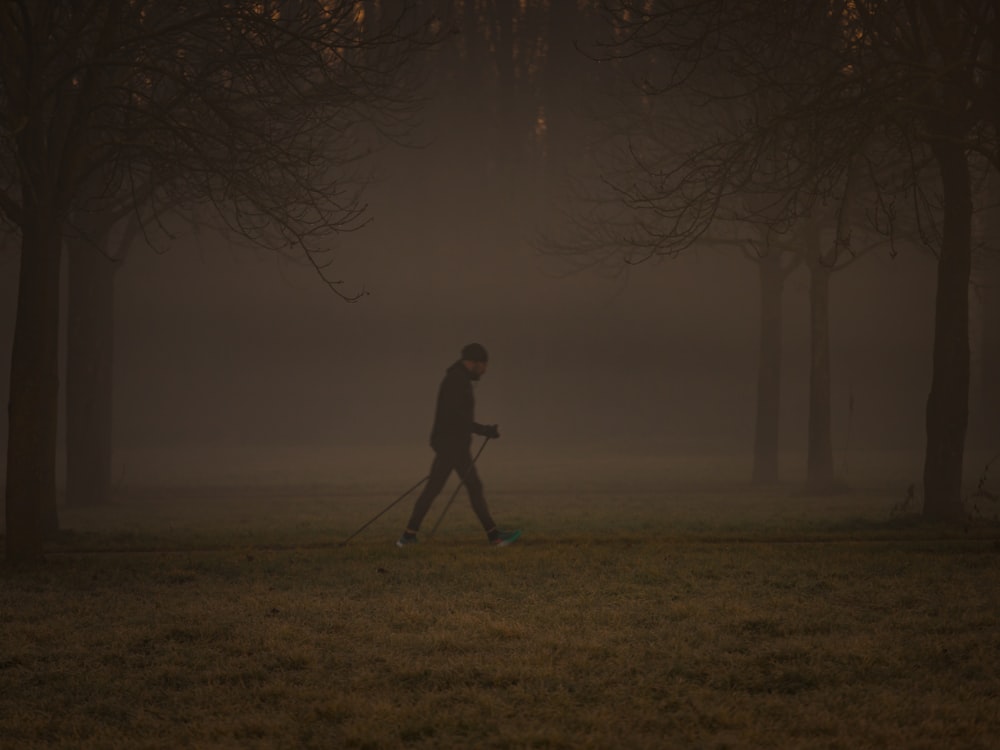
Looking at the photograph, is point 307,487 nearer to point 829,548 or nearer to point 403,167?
point 829,548

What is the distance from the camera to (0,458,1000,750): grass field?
495 centimetres

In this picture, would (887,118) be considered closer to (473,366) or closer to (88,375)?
(473,366)

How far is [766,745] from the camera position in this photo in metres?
4.66

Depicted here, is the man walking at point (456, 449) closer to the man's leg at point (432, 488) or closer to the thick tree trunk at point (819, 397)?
the man's leg at point (432, 488)

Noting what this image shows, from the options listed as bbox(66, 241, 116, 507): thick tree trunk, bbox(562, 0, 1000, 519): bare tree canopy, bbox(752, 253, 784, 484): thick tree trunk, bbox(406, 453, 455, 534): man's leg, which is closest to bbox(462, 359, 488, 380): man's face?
bbox(406, 453, 455, 534): man's leg

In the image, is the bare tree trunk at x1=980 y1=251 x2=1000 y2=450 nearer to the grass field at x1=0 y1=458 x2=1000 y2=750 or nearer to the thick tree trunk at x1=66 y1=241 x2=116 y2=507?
the grass field at x1=0 y1=458 x2=1000 y2=750

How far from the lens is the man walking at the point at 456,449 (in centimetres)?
1123

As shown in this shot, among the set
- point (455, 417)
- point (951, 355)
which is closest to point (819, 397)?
point (951, 355)

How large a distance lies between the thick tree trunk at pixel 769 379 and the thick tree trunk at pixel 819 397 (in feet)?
5.56

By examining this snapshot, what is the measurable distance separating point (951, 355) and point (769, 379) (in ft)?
34.6

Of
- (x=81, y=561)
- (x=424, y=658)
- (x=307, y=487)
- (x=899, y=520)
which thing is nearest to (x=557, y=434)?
(x=307, y=487)

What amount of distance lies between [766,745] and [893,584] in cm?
396

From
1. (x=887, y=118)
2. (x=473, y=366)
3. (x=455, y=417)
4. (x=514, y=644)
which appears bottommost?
(x=514, y=644)

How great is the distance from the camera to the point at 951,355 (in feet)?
41.3
